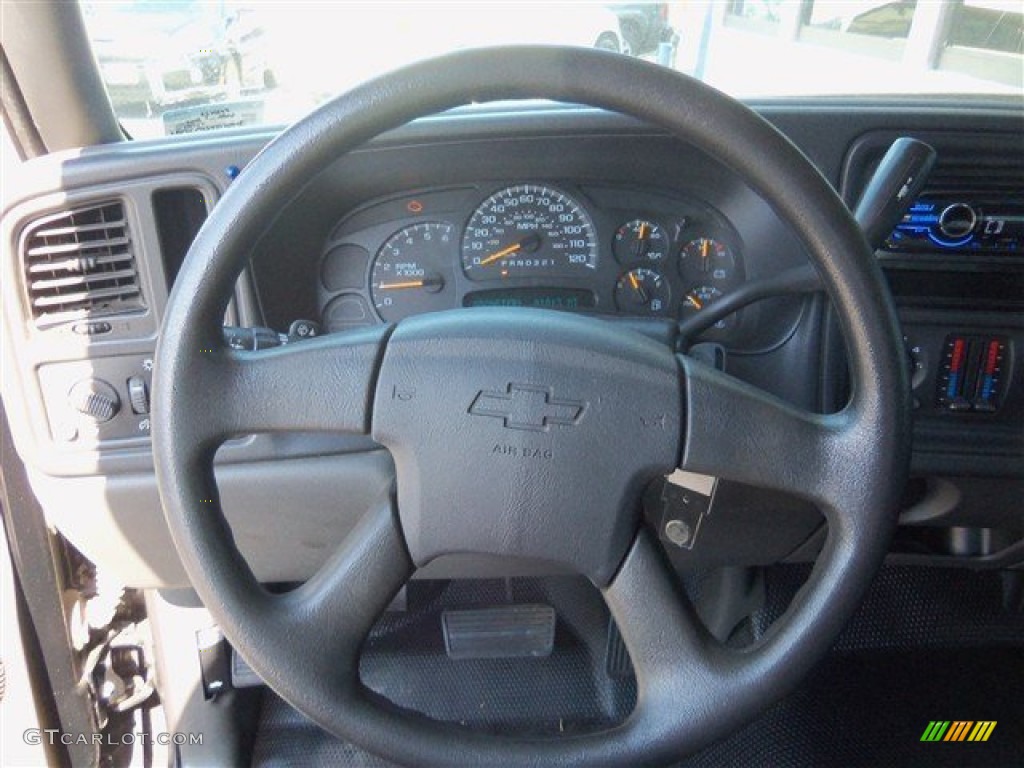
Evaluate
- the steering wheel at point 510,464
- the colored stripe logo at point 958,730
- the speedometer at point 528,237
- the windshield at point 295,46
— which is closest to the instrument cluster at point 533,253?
the speedometer at point 528,237

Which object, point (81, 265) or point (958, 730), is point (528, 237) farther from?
point (958, 730)

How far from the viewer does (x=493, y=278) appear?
1.44 meters

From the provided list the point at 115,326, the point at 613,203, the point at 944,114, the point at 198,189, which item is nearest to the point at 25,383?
the point at 115,326

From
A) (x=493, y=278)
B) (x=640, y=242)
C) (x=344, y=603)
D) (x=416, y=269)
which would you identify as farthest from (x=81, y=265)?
(x=640, y=242)

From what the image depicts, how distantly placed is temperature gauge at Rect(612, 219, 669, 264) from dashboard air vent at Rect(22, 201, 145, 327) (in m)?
0.71

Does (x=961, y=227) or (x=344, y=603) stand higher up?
(x=961, y=227)

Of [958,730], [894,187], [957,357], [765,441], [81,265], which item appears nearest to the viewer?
[765,441]

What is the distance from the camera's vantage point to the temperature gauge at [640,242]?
4.69 ft

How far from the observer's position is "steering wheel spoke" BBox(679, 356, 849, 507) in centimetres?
86

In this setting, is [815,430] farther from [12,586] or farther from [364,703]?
[12,586]

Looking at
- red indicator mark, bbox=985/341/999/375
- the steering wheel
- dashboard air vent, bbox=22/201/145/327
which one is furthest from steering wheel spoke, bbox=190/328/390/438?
red indicator mark, bbox=985/341/999/375

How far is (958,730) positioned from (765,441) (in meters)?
1.18

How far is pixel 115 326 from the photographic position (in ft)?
4.33

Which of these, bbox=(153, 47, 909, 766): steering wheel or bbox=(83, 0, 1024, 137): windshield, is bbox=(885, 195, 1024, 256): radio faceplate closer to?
bbox=(83, 0, 1024, 137): windshield
